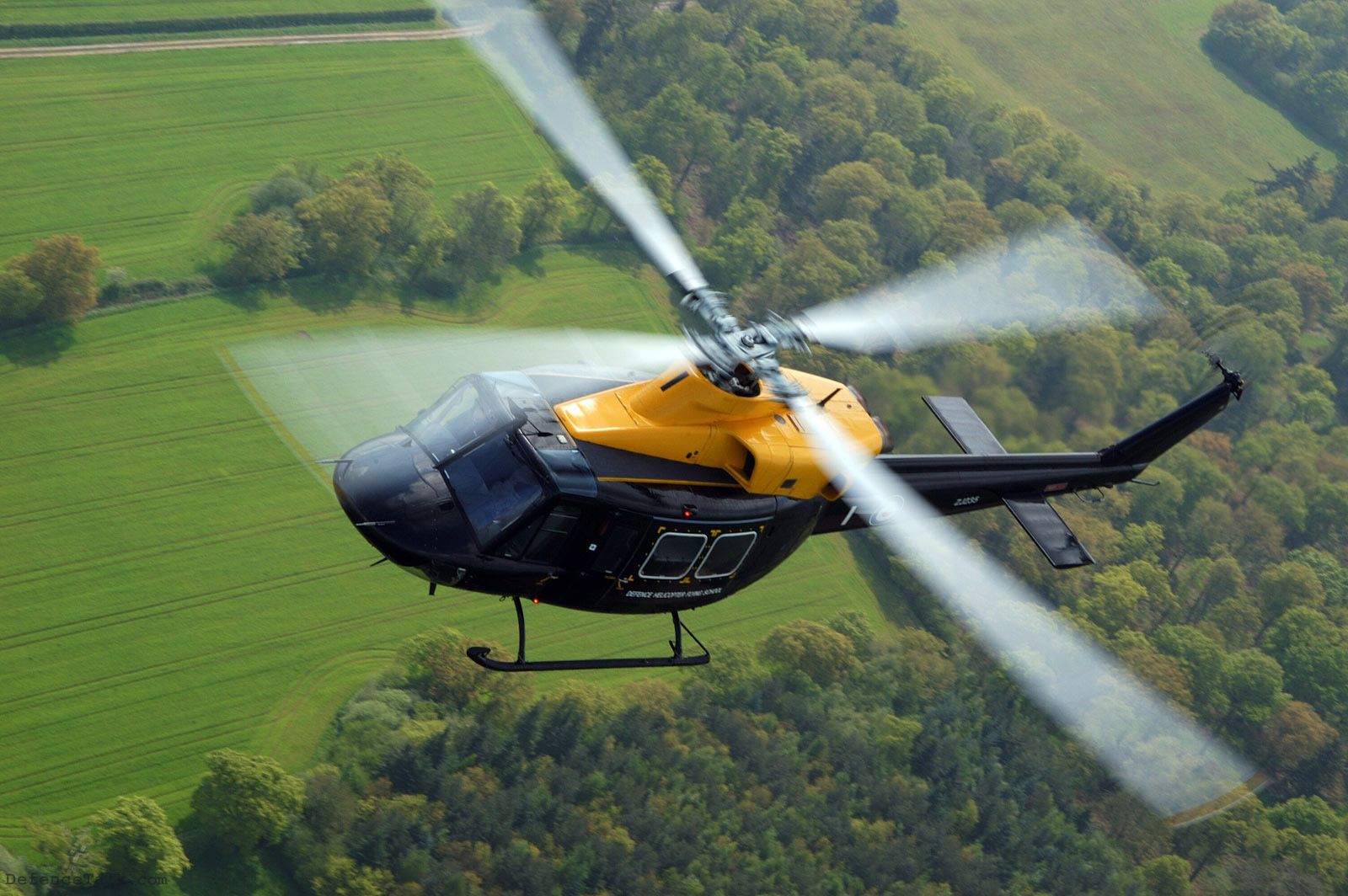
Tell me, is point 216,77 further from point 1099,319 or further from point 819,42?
point 1099,319

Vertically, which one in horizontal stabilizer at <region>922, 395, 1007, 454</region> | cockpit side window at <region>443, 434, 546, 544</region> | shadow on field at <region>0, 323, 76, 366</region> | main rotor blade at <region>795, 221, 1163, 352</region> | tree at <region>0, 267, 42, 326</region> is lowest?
shadow on field at <region>0, 323, 76, 366</region>

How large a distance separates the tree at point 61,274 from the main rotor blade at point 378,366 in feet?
126

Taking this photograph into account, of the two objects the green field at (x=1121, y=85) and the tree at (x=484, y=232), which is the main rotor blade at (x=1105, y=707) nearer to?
the tree at (x=484, y=232)

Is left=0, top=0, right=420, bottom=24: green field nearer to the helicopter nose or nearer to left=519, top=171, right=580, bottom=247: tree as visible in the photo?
left=519, top=171, right=580, bottom=247: tree

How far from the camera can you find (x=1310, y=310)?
9381 centimetres

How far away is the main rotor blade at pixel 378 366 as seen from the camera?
2669 cm

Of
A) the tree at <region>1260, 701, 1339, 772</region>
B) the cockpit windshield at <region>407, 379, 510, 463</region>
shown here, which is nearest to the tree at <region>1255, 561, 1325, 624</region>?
the tree at <region>1260, 701, 1339, 772</region>

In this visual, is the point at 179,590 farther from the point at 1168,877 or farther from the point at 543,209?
the point at 1168,877

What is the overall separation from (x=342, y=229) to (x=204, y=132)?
13.4 meters

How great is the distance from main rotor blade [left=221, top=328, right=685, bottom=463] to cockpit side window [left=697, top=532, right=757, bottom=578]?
3881mm

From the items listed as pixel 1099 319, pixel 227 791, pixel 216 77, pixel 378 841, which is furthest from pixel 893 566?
pixel 216 77

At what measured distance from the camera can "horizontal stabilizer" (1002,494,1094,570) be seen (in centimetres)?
3184

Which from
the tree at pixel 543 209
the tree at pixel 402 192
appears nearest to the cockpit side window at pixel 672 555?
the tree at pixel 402 192

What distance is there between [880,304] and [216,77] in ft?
204
